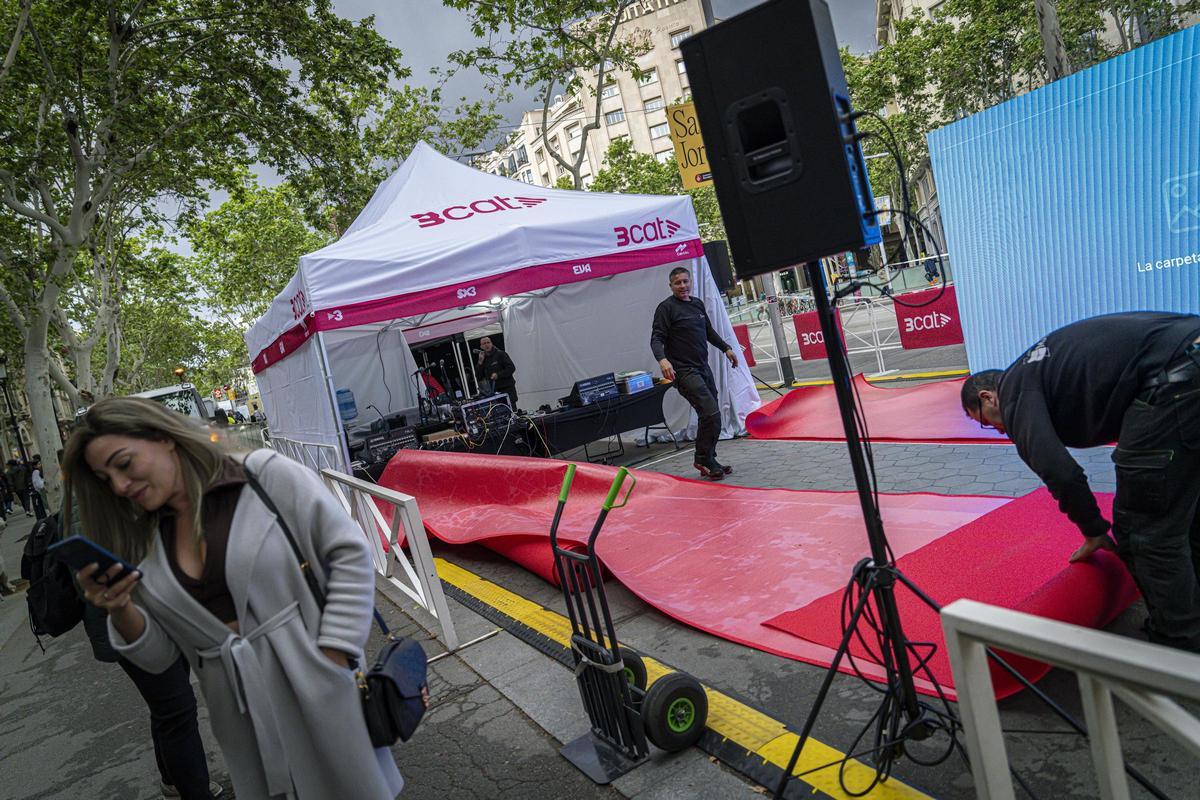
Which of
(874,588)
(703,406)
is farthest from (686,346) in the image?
(874,588)

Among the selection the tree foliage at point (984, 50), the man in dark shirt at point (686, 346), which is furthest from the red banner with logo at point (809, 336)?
the tree foliage at point (984, 50)

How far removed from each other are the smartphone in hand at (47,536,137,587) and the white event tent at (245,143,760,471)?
5.58m

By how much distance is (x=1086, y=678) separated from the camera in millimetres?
1308

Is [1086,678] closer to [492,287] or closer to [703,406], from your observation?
[703,406]

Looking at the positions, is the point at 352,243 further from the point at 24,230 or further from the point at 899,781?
the point at 24,230

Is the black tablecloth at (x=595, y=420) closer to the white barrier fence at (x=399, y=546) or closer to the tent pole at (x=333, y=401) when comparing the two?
the tent pole at (x=333, y=401)

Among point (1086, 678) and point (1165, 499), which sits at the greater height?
point (1086, 678)

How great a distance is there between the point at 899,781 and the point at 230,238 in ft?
111

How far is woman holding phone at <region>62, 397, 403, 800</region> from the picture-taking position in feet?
6.19

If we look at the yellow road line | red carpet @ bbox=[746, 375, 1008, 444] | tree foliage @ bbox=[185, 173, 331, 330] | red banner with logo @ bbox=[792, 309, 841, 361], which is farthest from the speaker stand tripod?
tree foliage @ bbox=[185, 173, 331, 330]

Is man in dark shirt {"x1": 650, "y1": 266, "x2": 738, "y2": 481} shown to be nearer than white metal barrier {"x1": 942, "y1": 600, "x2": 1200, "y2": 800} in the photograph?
No

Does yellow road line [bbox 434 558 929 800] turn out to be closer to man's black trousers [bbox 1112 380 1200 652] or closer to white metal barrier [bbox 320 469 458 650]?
white metal barrier [bbox 320 469 458 650]

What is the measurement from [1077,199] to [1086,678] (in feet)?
23.7

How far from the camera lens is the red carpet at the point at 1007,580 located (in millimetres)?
2818
